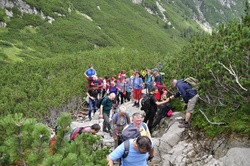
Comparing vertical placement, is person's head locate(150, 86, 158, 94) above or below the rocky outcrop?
below

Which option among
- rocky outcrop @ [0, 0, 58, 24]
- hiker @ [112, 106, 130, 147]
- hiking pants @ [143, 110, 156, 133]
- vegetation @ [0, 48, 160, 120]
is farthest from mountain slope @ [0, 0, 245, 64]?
hiker @ [112, 106, 130, 147]

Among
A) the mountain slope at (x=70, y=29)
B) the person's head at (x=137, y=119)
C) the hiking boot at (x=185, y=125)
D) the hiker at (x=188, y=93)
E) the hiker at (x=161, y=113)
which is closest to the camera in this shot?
the person's head at (x=137, y=119)

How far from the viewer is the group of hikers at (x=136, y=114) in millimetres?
5863

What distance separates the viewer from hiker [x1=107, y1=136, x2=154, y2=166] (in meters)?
5.50

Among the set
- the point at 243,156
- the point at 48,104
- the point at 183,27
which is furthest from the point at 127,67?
the point at 183,27

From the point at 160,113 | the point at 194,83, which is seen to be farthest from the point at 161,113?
the point at 194,83

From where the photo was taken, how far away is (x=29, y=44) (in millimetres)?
84000

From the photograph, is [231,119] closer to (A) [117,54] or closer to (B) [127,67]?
(B) [127,67]

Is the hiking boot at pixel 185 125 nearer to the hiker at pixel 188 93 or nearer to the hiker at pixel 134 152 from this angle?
the hiker at pixel 188 93

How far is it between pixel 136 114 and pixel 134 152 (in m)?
1.78

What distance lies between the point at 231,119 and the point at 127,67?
30.7 m

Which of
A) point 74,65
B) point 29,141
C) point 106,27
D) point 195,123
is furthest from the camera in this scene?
point 106,27

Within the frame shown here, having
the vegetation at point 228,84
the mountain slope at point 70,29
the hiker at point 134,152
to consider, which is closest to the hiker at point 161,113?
the vegetation at point 228,84

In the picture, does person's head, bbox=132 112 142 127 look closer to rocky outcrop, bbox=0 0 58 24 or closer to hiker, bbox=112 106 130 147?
hiker, bbox=112 106 130 147
